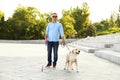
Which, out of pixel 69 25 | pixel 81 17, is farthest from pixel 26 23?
pixel 81 17

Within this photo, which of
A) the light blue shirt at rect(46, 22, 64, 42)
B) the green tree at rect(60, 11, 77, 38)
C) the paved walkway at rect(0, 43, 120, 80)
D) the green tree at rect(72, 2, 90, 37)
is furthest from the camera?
the green tree at rect(72, 2, 90, 37)

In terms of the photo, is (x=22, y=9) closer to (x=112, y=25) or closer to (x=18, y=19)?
(x=18, y=19)

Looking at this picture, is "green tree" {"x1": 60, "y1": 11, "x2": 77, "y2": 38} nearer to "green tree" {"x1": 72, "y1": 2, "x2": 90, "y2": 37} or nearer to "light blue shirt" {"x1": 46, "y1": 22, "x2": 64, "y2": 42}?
"green tree" {"x1": 72, "y1": 2, "x2": 90, "y2": 37}

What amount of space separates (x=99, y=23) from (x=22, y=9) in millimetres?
31297

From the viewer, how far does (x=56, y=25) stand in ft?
37.7

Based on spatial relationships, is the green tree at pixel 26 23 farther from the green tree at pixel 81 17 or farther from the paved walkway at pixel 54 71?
the paved walkway at pixel 54 71

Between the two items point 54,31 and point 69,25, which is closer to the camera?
point 54,31

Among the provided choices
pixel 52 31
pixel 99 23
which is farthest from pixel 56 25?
pixel 99 23

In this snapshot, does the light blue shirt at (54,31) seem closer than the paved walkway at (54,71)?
No

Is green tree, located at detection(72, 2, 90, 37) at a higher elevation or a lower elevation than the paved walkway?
higher

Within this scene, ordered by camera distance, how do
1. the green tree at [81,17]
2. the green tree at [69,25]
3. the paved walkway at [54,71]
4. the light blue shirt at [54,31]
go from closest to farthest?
1. the paved walkway at [54,71]
2. the light blue shirt at [54,31]
3. the green tree at [69,25]
4. the green tree at [81,17]

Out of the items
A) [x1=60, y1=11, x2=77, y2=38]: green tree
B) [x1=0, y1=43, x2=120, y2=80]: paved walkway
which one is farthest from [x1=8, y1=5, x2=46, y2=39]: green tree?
[x1=0, y1=43, x2=120, y2=80]: paved walkway

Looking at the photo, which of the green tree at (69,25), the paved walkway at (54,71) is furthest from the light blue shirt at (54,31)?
the green tree at (69,25)

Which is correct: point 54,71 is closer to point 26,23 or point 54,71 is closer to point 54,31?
point 54,31
